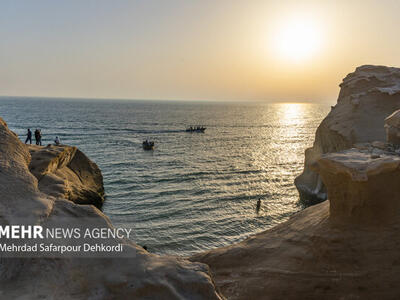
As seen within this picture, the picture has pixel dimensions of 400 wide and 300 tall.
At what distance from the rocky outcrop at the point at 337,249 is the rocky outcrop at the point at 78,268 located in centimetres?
723

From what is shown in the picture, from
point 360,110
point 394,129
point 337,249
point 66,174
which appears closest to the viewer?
point 337,249

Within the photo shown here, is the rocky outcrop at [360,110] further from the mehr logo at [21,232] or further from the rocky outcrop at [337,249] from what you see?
the mehr logo at [21,232]

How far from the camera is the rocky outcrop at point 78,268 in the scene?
595 cm

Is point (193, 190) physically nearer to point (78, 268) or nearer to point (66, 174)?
point (66, 174)

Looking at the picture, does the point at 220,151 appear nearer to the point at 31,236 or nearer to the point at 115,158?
the point at 115,158

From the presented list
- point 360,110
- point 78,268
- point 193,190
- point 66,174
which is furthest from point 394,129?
point 66,174

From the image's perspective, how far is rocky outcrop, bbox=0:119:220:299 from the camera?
5953 millimetres

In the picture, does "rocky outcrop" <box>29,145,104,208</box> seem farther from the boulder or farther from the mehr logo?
the boulder

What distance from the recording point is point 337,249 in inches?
538

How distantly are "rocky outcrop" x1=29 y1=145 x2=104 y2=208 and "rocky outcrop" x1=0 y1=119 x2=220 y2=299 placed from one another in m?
10.7

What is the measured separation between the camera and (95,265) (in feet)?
21.9

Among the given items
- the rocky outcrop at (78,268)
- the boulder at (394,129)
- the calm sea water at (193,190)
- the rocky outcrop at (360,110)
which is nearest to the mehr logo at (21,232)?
the rocky outcrop at (78,268)

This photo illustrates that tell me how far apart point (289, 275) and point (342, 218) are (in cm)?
426

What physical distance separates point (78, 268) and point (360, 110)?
2785 cm
